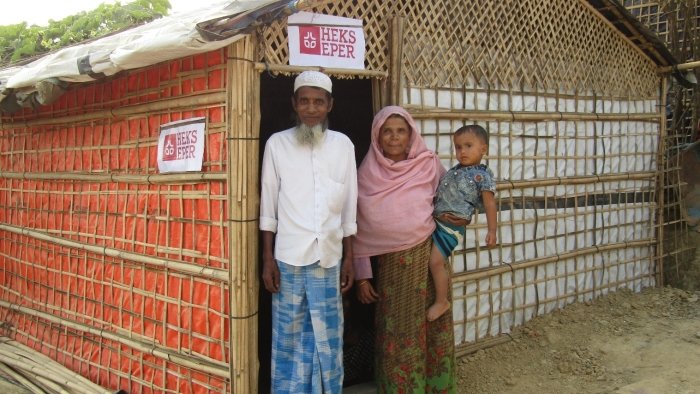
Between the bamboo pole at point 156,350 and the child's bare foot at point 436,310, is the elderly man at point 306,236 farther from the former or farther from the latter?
the child's bare foot at point 436,310

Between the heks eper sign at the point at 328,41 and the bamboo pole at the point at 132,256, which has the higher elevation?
the heks eper sign at the point at 328,41

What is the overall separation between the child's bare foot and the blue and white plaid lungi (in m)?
0.57

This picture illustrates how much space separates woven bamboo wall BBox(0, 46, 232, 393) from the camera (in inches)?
124

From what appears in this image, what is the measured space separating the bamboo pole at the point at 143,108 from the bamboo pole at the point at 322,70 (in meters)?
0.26


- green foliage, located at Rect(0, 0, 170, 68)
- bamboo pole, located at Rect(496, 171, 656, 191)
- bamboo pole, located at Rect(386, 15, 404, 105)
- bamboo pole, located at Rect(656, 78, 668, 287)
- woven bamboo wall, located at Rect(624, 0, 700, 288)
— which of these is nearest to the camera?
bamboo pole, located at Rect(386, 15, 404, 105)

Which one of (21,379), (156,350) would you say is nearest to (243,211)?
(156,350)

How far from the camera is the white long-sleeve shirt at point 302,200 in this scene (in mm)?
2891

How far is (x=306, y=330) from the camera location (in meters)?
3.01

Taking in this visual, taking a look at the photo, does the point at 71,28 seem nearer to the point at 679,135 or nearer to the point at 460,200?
the point at 679,135

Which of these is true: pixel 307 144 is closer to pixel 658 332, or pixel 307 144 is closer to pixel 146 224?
pixel 146 224

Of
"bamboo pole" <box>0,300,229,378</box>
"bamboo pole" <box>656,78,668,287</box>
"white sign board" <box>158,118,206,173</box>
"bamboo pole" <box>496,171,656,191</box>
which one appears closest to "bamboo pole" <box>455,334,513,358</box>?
"bamboo pole" <box>496,171,656,191</box>

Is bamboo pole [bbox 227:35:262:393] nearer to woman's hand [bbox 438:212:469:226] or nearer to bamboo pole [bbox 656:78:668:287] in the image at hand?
woman's hand [bbox 438:212:469:226]

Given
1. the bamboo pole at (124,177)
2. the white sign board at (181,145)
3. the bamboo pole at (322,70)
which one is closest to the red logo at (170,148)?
the white sign board at (181,145)

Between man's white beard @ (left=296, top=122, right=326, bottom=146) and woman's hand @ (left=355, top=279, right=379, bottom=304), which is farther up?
man's white beard @ (left=296, top=122, right=326, bottom=146)
